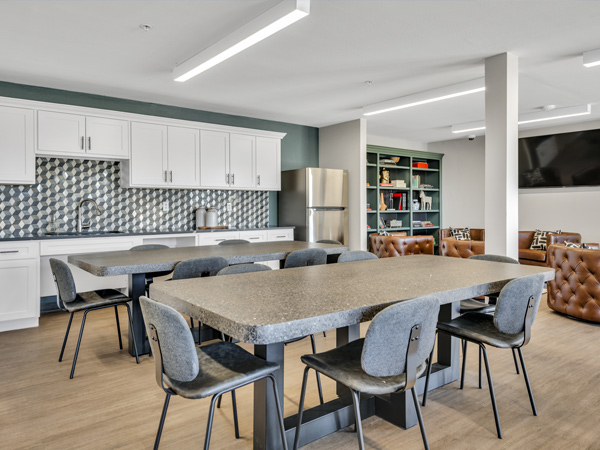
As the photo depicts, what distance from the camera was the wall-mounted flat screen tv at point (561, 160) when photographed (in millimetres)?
6668

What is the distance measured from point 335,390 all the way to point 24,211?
417 centimetres

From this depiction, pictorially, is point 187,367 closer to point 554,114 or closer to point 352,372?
point 352,372

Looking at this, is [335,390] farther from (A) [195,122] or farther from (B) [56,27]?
(A) [195,122]

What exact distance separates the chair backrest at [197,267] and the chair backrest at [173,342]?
49.9 inches

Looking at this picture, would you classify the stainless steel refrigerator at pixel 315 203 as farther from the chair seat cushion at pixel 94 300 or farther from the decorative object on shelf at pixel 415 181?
the chair seat cushion at pixel 94 300

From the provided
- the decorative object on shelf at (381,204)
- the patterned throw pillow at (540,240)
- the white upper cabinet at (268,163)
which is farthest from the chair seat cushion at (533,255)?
the white upper cabinet at (268,163)

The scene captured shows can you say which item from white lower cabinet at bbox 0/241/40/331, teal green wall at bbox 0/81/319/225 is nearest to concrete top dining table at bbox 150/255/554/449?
white lower cabinet at bbox 0/241/40/331

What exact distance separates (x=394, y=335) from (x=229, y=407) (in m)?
1.37

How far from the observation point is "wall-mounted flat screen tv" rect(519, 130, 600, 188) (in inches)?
263

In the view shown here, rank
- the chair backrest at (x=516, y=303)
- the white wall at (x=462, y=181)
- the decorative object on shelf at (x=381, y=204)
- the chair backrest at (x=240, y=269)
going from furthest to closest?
the white wall at (x=462, y=181)
the decorative object on shelf at (x=381, y=204)
the chair backrest at (x=240, y=269)
the chair backrest at (x=516, y=303)

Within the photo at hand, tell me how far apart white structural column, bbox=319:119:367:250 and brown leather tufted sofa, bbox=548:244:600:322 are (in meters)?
2.79

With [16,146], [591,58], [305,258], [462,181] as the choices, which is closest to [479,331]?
[305,258]

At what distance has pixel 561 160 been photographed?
7.01m

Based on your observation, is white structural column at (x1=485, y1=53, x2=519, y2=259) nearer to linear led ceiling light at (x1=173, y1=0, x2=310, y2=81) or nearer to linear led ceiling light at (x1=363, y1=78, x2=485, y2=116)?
linear led ceiling light at (x1=363, y1=78, x2=485, y2=116)
